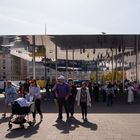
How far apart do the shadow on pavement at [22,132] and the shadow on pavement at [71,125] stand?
0.93 meters

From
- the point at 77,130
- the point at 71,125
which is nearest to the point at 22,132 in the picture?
the point at 77,130

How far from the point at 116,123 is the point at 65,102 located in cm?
248

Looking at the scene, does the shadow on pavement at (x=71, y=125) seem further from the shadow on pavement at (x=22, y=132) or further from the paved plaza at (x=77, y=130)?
the shadow on pavement at (x=22, y=132)

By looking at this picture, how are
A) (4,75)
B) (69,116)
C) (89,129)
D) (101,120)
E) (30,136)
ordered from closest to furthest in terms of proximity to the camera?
(30,136), (89,129), (101,120), (69,116), (4,75)

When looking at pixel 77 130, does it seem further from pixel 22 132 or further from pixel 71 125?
pixel 22 132

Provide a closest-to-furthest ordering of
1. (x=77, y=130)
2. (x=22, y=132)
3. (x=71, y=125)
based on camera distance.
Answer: (x=22, y=132) < (x=77, y=130) < (x=71, y=125)

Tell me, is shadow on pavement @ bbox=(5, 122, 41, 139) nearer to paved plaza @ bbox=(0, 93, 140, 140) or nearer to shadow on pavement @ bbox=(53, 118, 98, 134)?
paved plaza @ bbox=(0, 93, 140, 140)

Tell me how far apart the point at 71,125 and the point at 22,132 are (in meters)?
2.57

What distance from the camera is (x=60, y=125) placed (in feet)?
55.9

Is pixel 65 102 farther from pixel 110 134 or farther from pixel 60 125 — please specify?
pixel 110 134

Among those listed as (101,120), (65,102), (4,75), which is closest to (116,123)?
(101,120)

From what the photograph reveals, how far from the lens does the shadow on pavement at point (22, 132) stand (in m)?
14.2

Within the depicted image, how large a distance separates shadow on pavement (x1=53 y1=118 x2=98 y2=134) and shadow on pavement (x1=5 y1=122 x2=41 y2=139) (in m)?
0.93

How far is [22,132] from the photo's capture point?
14992 millimetres
